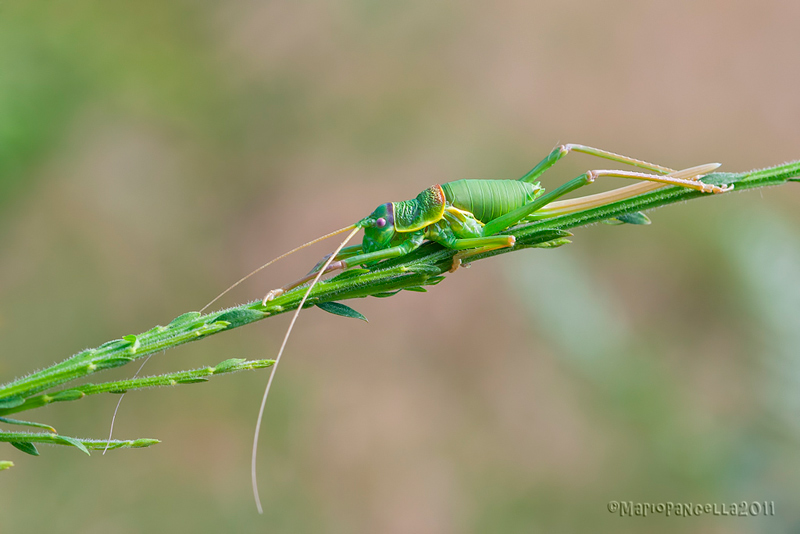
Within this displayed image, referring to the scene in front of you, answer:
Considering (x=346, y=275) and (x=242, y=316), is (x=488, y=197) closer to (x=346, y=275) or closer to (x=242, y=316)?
(x=346, y=275)

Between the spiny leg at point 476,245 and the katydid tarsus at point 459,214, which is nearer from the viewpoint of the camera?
the spiny leg at point 476,245

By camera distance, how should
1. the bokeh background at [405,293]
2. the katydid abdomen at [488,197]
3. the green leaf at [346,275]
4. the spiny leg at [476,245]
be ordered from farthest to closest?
the bokeh background at [405,293]
the katydid abdomen at [488,197]
the spiny leg at [476,245]
the green leaf at [346,275]

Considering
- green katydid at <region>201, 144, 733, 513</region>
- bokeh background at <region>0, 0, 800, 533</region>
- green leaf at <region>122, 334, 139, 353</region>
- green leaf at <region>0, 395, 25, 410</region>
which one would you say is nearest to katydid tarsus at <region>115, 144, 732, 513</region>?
green katydid at <region>201, 144, 733, 513</region>

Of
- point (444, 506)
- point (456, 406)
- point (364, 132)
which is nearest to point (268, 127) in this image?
point (364, 132)

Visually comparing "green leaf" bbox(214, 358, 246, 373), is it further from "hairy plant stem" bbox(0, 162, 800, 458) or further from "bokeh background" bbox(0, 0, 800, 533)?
"bokeh background" bbox(0, 0, 800, 533)

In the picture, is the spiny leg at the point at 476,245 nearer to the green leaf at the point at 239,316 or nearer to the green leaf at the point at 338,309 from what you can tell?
the green leaf at the point at 338,309

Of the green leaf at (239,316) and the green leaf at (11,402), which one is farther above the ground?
the green leaf at (239,316)

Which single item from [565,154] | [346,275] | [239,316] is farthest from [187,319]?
[565,154]

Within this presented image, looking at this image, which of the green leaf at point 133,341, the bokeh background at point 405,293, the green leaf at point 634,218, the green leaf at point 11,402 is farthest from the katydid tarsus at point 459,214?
the bokeh background at point 405,293
